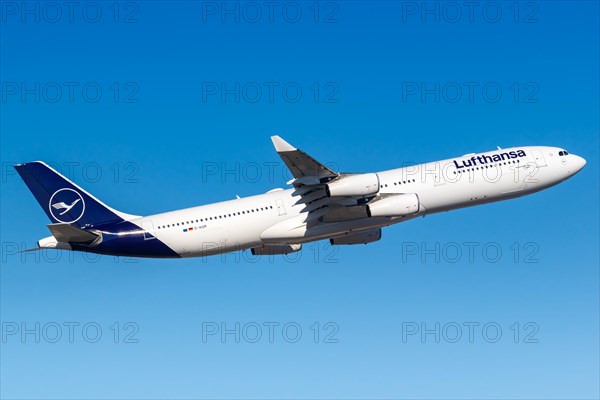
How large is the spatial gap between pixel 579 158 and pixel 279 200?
81.4 ft

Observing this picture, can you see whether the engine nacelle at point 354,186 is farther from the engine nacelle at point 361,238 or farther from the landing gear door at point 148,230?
the landing gear door at point 148,230

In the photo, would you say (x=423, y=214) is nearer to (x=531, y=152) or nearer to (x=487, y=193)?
(x=487, y=193)

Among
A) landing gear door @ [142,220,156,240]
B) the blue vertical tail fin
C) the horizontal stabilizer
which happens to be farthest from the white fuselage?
the horizontal stabilizer

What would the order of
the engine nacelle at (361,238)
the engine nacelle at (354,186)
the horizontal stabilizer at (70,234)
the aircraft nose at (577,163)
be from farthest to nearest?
the aircraft nose at (577,163) → the engine nacelle at (361,238) → the engine nacelle at (354,186) → the horizontal stabilizer at (70,234)

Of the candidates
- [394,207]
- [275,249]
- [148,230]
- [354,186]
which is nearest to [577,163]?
[394,207]

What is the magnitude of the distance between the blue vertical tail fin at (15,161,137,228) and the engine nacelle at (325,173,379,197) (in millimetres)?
15513

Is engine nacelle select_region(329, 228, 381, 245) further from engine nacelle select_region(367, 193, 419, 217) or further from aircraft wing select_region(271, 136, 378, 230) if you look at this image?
engine nacelle select_region(367, 193, 419, 217)

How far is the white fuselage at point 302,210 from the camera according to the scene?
179 ft

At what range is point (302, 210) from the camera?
55250mm

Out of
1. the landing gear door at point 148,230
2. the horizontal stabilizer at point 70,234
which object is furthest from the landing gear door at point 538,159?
the horizontal stabilizer at point 70,234

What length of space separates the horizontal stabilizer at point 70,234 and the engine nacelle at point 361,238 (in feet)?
61.5

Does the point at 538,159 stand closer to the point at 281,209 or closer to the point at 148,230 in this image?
the point at 281,209

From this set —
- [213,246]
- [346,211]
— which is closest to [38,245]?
[213,246]

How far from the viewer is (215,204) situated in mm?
55594
